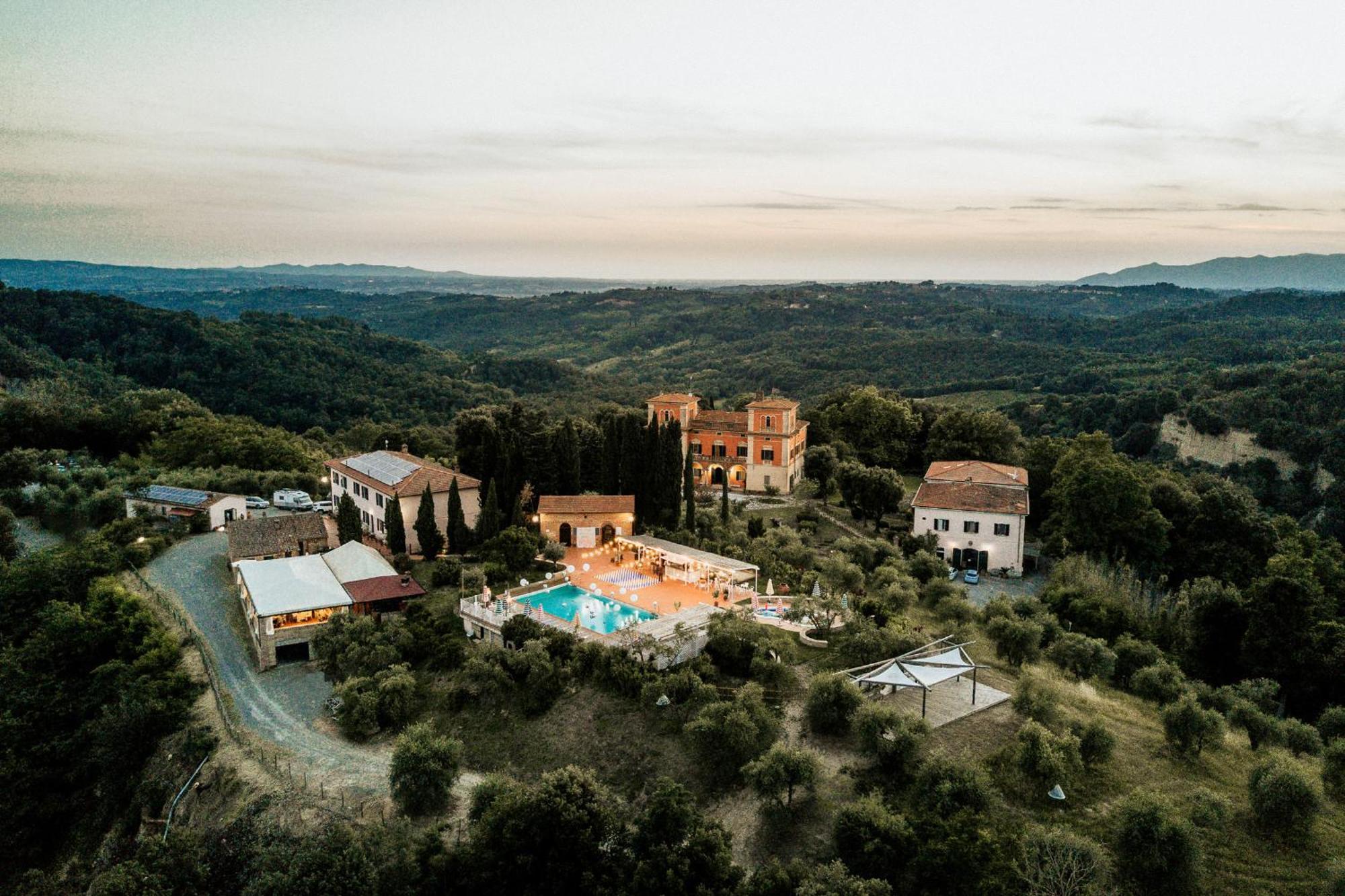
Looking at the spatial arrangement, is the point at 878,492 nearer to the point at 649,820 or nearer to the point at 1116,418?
the point at 649,820

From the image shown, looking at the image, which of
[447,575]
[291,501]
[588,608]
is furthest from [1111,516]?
[291,501]

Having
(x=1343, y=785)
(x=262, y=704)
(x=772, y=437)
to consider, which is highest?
(x=772, y=437)

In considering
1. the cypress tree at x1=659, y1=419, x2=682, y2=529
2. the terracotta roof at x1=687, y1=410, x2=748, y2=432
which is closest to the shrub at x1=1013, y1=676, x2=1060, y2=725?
the cypress tree at x1=659, y1=419, x2=682, y2=529

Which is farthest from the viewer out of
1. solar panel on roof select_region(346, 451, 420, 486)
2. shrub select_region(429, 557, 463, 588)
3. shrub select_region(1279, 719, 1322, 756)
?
solar panel on roof select_region(346, 451, 420, 486)

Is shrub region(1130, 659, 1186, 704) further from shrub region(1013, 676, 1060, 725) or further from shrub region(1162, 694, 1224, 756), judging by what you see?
shrub region(1013, 676, 1060, 725)

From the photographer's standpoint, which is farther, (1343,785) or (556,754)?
(556,754)

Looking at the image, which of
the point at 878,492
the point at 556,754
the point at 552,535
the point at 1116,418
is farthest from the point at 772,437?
the point at 1116,418
